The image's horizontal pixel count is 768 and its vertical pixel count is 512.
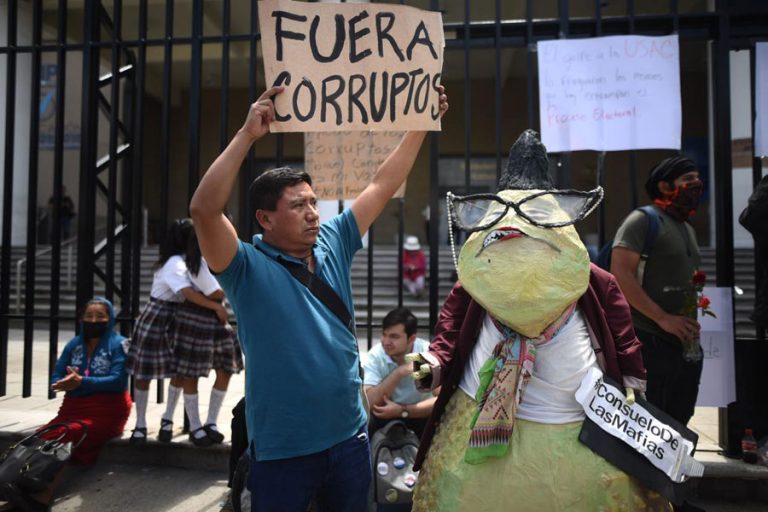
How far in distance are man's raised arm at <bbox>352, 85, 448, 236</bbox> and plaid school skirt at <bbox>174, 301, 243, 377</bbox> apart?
2.13 metres

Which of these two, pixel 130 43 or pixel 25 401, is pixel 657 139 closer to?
pixel 130 43

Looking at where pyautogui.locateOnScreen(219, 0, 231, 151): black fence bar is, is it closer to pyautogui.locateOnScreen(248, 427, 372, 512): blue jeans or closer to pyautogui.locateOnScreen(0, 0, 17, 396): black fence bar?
pyautogui.locateOnScreen(0, 0, 17, 396): black fence bar

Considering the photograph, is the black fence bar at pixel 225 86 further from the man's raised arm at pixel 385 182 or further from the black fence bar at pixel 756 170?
the black fence bar at pixel 756 170

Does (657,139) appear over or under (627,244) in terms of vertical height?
over

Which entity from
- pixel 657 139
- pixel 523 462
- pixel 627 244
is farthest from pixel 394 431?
pixel 657 139

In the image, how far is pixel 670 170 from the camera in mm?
3268

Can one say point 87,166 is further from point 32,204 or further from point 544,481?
point 544,481

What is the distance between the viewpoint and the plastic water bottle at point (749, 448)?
11.7 ft

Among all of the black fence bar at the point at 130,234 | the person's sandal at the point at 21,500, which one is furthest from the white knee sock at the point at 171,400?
the person's sandal at the point at 21,500

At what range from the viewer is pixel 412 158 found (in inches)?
102

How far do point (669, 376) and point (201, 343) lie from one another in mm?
2927

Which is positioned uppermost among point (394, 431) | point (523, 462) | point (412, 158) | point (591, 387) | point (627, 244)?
point (412, 158)

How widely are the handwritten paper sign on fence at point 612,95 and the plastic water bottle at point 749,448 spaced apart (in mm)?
1796

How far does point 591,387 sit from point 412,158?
1167mm
